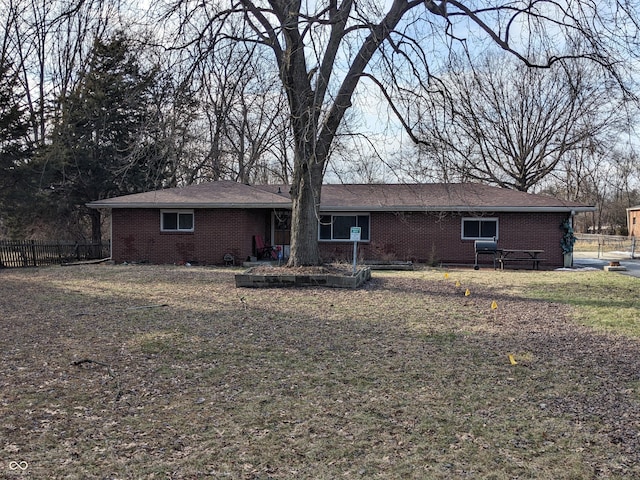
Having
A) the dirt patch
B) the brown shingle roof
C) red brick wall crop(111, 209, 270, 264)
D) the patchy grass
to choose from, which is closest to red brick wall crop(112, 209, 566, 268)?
red brick wall crop(111, 209, 270, 264)

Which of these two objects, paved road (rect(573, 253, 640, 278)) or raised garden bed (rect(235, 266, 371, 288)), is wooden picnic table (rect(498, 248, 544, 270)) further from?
raised garden bed (rect(235, 266, 371, 288))

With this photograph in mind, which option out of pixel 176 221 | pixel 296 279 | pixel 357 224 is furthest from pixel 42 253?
pixel 296 279

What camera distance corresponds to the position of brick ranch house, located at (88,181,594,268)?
62.8 ft

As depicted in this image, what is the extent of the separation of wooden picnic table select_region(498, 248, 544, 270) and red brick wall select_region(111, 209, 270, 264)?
31.8 feet

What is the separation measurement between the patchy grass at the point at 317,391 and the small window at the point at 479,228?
34.4 feet

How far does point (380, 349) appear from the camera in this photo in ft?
20.7

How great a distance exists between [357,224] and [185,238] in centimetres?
703

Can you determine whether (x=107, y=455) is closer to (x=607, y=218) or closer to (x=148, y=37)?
(x=148, y=37)

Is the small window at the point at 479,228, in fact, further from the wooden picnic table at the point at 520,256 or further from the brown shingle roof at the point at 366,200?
the wooden picnic table at the point at 520,256

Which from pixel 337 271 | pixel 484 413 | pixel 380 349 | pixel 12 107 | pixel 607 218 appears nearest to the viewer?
pixel 484 413

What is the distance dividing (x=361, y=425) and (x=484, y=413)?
1.11 m

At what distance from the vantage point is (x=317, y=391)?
4.77 metres

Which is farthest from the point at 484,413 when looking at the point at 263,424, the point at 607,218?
the point at 607,218

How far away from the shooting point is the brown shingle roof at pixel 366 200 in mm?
18781
